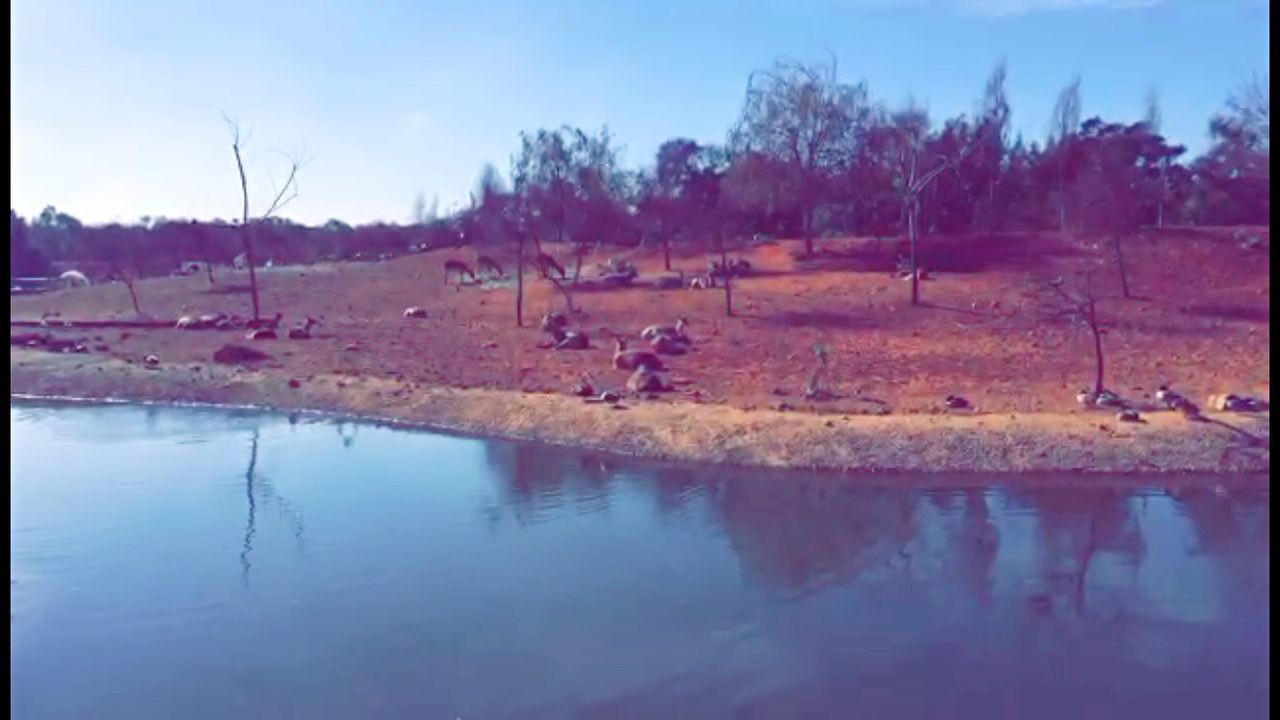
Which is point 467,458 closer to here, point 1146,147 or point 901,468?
point 901,468

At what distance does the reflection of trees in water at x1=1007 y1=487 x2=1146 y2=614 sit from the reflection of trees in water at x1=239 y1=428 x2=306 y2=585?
8.04m

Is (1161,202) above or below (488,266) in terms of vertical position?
above

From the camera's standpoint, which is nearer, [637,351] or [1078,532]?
[1078,532]

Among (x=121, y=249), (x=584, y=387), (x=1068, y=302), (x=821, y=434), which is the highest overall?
(x=121, y=249)

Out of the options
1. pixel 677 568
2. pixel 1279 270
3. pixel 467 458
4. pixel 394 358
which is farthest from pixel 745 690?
pixel 394 358

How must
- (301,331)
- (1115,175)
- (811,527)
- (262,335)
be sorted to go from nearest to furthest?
1. (811,527)
2. (262,335)
3. (301,331)
4. (1115,175)

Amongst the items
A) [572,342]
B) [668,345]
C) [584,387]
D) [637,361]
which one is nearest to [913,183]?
[668,345]

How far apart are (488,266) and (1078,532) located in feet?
90.8

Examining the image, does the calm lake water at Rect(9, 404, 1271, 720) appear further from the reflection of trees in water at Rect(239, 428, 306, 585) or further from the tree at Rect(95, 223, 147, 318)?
the tree at Rect(95, 223, 147, 318)

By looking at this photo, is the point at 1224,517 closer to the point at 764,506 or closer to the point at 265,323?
the point at 764,506

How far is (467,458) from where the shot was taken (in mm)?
16734

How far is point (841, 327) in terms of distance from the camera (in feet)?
79.0

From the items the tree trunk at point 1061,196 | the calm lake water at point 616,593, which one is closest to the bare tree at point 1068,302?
the calm lake water at point 616,593

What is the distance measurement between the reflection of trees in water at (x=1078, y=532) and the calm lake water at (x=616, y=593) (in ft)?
0.14
